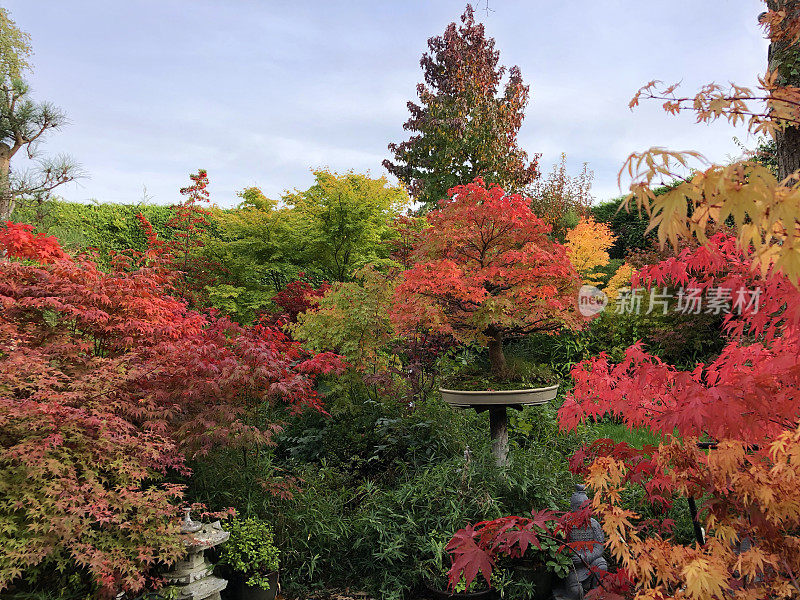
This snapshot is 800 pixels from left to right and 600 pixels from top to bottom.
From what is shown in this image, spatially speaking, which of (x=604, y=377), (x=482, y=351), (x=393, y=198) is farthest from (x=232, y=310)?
(x=604, y=377)

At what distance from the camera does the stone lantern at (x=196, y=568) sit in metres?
2.96

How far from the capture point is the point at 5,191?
24.1 feet

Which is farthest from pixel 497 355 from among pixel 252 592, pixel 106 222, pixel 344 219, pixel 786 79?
pixel 106 222

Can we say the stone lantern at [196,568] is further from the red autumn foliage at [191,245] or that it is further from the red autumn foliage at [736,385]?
the red autumn foliage at [191,245]

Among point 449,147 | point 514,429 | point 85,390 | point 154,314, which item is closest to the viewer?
point 85,390

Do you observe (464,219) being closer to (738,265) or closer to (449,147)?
(738,265)

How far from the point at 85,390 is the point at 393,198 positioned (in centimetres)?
591

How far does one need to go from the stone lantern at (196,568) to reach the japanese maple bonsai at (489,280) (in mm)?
1977

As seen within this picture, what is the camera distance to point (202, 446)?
10.9 ft

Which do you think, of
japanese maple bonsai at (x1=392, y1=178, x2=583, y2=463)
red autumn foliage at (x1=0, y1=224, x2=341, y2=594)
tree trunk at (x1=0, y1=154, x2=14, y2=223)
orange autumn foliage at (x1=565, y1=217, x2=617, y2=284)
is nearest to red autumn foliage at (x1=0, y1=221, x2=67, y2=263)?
red autumn foliage at (x1=0, y1=224, x2=341, y2=594)

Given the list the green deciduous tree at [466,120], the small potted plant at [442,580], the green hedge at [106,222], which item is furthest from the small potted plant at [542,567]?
the green deciduous tree at [466,120]

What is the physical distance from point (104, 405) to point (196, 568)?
104cm

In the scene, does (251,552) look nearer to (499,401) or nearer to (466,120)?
(499,401)

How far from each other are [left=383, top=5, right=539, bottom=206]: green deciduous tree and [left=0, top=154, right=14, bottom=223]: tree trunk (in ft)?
26.2
